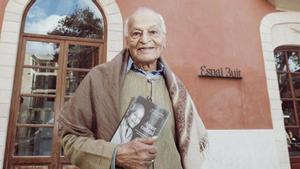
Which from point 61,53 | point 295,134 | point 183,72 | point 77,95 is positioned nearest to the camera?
point 77,95

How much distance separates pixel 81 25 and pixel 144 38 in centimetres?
280

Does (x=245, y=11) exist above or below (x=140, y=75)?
above

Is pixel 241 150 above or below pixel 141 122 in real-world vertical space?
below

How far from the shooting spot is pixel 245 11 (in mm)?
4523

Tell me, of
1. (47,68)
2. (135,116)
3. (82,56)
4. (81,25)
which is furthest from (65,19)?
(135,116)

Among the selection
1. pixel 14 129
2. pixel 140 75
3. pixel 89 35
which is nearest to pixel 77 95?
pixel 140 75

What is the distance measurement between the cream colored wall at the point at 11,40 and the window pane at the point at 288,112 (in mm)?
2940

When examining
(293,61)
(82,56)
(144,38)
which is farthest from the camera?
(293,61)

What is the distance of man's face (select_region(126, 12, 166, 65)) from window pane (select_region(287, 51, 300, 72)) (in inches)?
161

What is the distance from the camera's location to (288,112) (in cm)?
446

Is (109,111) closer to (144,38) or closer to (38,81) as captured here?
(144,38)

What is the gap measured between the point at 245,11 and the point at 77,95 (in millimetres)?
4102

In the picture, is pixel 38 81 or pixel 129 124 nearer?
pixel 129 124

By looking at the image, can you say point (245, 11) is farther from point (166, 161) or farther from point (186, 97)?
point (166, 161)
